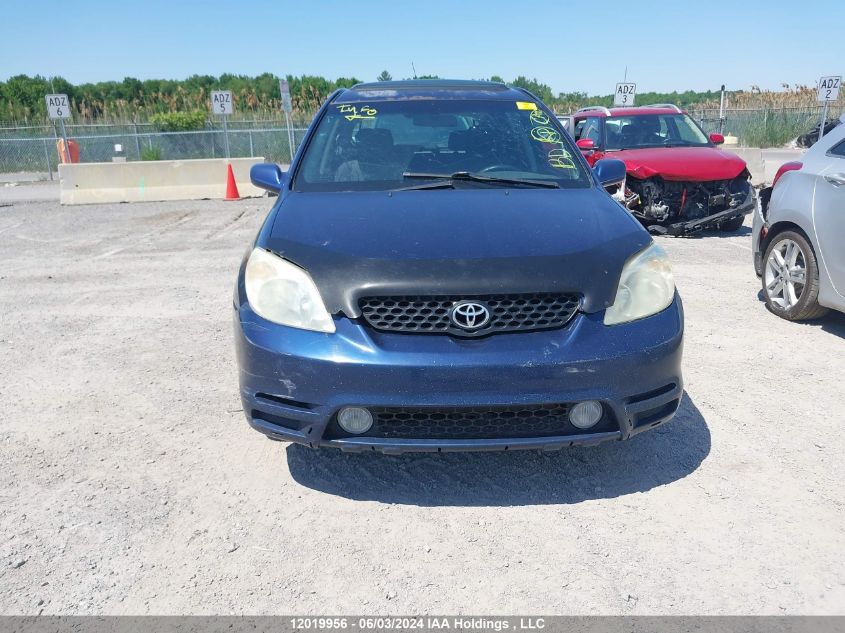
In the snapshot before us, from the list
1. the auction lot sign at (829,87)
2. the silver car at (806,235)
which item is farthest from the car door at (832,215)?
the auction lot sign at (829,87)

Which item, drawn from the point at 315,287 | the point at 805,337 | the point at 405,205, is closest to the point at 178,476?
the point at 315,287

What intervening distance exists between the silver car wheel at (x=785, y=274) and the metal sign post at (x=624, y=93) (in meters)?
16.7

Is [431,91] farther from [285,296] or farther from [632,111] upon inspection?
[632,111]

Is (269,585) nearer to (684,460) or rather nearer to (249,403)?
(249,403)

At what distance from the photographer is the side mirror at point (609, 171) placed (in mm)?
4281

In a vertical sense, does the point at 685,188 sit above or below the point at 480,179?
below

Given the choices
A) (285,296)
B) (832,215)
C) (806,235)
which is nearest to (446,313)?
(285,296)

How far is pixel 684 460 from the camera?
3.40 m

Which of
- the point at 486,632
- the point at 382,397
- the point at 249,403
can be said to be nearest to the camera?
the point at 486,632

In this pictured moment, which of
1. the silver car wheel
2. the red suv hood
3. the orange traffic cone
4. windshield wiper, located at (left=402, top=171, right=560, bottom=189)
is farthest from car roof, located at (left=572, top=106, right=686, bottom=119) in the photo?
windshield wiper, located at (left=402, top=171, right=560, bottom=189)

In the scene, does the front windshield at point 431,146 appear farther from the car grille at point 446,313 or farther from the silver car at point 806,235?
the silver car at point 806,235

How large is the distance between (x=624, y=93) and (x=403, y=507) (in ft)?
68.1

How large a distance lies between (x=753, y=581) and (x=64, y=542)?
259 centimetres

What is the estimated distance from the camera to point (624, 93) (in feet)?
70.1
